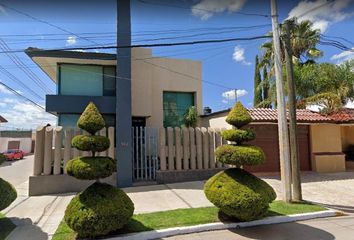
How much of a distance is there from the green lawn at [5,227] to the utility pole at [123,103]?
4556mm

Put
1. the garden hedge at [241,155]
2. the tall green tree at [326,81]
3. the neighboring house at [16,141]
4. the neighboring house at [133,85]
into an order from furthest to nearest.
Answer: the neighboring house at [16,141] → the tall green tree at [326,81] → the neighboring house at [133,85] → the garden hedge at [241,155]

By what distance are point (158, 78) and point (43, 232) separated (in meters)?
12.3

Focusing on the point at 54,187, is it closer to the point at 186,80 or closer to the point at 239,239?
the point at 239,239

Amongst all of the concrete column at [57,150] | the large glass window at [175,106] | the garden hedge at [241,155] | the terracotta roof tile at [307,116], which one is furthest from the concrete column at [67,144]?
the terracotta roof tile at [307,116]

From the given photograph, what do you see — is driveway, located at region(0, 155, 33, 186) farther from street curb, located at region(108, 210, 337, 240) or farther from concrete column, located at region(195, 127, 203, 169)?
street curb, located at region(108, 210, 337, 240)

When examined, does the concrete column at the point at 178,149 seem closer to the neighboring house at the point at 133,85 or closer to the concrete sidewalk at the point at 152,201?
the concrete sidewalk at the point at 152,201

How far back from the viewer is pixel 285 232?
19.8 ft

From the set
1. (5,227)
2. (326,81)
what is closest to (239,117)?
Result: (5,227)

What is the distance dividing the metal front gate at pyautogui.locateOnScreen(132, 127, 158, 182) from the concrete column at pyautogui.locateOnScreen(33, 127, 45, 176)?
3.57m

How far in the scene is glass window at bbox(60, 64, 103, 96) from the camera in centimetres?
1360

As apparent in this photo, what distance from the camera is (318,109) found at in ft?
51.3

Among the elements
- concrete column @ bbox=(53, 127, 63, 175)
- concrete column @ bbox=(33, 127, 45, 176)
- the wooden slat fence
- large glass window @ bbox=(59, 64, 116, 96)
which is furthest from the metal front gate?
concrete column @ bbox=(33, 127, 45, 176)

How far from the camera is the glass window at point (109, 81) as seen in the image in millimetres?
14016

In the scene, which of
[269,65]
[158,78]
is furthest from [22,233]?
[269,65]
